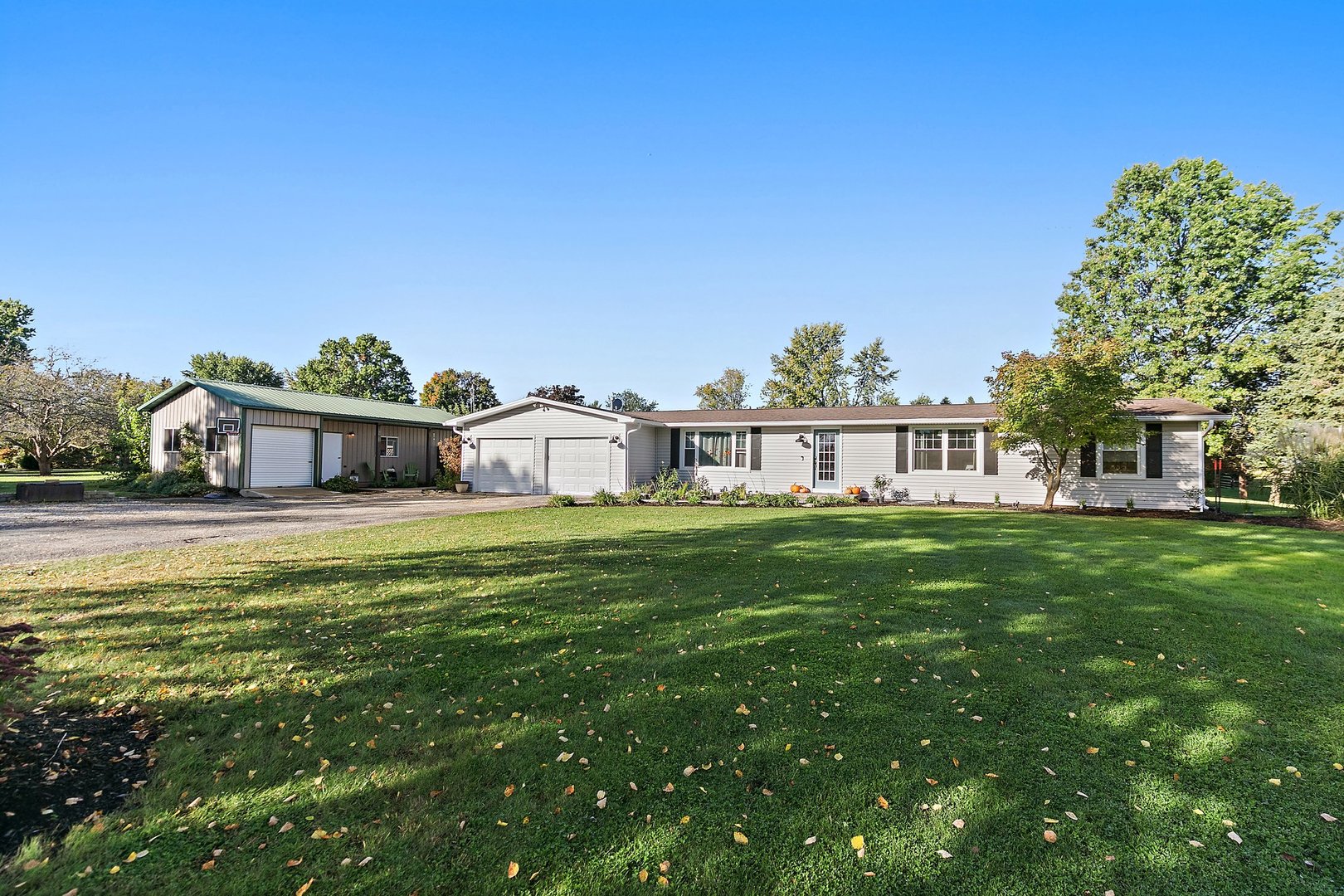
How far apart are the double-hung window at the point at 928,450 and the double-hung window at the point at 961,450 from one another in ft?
0.91

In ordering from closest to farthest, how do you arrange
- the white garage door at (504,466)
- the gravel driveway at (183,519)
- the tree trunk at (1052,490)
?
the gravel driveway at (183,519) < the tree trunk at (1052,490) < the white garage door at (504,466)

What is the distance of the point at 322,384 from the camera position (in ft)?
149

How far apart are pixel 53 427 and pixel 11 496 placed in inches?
406

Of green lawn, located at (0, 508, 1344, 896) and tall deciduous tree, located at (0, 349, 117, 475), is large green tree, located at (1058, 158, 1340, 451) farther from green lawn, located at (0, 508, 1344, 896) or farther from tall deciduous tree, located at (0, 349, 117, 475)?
tall deciduous tree, located at (0, 349, 117, 475)

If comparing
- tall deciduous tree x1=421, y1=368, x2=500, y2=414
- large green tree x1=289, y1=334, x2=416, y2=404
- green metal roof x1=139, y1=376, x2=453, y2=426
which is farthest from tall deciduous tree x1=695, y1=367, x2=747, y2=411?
green metal roof x1=139, y1=376, x2=453, y2=426

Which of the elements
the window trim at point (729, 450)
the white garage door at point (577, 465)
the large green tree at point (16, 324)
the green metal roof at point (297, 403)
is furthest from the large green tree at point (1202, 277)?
the large green tree at point (16, 324)

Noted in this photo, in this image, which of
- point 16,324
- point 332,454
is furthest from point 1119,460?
point 16,324

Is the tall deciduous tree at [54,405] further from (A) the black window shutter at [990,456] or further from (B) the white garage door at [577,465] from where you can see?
(A) the black window shutter at [990,456]

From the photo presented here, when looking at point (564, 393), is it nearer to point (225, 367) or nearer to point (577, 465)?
point (577, 465)

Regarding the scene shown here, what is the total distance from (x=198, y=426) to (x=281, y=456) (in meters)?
3.00

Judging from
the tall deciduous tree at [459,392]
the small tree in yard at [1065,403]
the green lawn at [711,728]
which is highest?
the tall deciduous tree at [459,392]

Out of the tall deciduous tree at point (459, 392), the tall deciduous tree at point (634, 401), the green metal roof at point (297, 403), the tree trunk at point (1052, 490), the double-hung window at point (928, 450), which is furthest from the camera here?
the tall deciduous tree at point (634, 401)

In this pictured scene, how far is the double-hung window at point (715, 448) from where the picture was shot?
64.6ft

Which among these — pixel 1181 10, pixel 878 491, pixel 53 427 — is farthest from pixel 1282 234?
pixel 53 427
